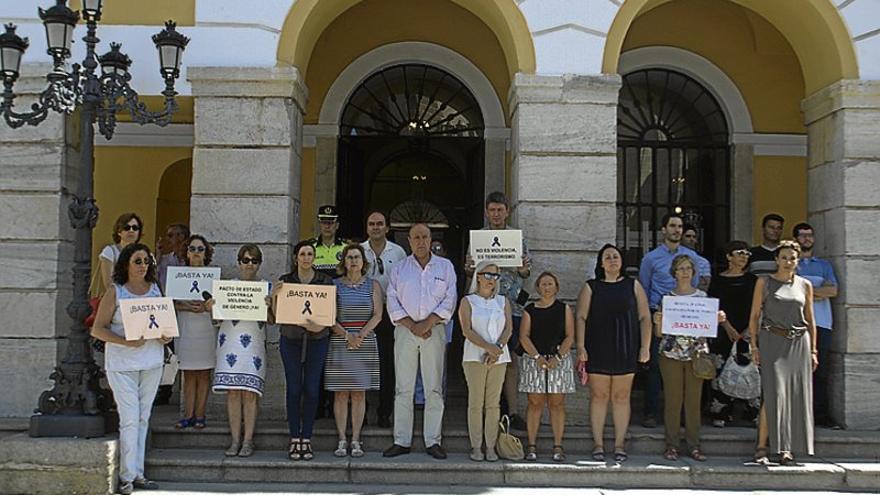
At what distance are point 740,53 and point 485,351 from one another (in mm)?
6595

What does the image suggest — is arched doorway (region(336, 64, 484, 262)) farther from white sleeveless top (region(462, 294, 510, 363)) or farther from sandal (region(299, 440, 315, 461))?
sandal (region(299, 440, 315, 461))

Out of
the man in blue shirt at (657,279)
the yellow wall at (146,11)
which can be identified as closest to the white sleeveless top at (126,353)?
the yellow wall at (146,11)

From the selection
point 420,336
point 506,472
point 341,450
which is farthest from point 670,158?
point 341,450

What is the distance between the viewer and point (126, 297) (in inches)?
265

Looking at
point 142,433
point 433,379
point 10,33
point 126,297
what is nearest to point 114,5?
point 10,33

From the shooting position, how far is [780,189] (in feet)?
36.9

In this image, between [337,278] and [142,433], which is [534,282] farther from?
[142,433]

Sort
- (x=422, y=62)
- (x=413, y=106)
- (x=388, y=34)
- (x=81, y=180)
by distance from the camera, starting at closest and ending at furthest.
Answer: (x=81, y=180)
(x=388, y=34)
(x=422, y=62)
(x=413, y=106)

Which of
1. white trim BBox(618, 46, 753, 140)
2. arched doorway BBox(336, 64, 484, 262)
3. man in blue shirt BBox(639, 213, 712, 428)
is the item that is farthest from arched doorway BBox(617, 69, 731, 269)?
man in blue shirt BBox(639, 213, 712, 428)

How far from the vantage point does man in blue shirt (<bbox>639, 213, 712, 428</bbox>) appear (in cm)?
796

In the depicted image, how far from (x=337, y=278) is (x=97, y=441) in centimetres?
235

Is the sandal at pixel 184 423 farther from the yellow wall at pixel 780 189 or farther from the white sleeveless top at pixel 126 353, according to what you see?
the yellow wall at pixel 780 189

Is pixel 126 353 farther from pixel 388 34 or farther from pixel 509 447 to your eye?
pixel 388 34

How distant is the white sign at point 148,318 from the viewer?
6.54 metres
